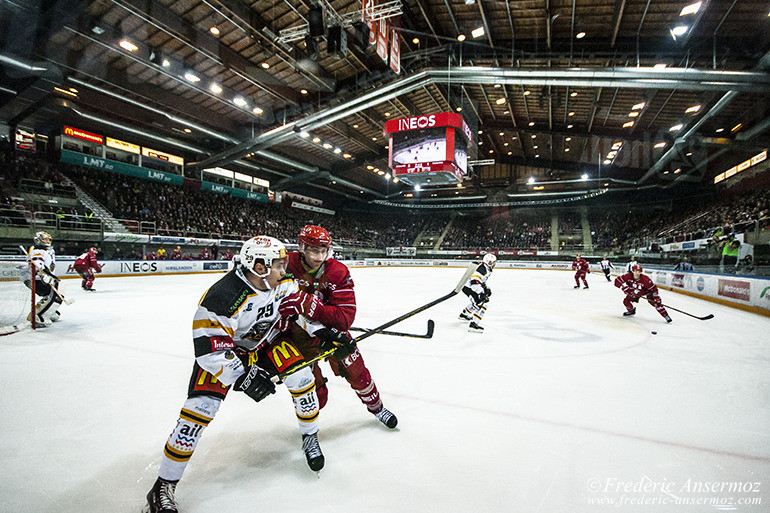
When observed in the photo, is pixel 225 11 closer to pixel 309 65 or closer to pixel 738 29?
pixel 309 65

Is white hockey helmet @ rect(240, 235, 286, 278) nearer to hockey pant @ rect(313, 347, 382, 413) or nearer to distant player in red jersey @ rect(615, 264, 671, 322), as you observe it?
hockey pant @ rect(313, 347, 382, 413)

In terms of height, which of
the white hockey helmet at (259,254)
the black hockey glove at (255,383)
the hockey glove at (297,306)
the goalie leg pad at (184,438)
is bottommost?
the goalie leg pad at (184,438)

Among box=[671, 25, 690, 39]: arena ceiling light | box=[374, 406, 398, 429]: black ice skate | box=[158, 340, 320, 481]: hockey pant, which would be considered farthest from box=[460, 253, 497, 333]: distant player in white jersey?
box=[671, 25, 690, 39]: arena ceiling light

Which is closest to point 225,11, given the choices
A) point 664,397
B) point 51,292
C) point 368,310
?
point 51,292

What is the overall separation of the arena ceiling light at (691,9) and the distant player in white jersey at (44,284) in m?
15.5

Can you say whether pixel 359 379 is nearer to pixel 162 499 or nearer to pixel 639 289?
pixel 162 499

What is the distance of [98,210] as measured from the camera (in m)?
17.3

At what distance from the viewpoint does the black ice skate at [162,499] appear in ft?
5.32

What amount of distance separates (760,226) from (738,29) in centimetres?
583

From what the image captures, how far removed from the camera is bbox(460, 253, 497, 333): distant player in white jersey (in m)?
5.69

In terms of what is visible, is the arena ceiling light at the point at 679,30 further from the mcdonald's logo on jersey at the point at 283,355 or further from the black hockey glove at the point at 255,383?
the black hockey glove at the point at 255,383

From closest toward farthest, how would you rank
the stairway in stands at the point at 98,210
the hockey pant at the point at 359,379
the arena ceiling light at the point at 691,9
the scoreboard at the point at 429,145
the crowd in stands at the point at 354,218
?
the hockey pant at the point at 359,379 < the arena ceiling light at the point at 691,9 < the scoreboard at the point at 429,145 < the crowd in stands at the point at 354,218 < the stairway in stands at the point at 98,210

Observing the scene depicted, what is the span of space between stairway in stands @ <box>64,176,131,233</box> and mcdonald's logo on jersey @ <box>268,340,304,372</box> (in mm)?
19288

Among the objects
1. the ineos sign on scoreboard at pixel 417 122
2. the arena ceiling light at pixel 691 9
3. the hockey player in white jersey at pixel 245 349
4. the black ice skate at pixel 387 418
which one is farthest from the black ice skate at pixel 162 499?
the arena ceiling light at pixel 691 9
